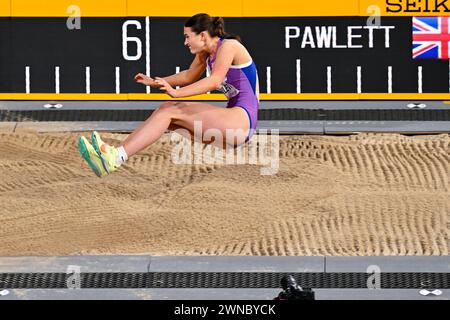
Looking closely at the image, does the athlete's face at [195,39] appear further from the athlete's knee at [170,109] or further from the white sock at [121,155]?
the white sock at [121,155]

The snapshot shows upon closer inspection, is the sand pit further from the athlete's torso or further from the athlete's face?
the athlete's face

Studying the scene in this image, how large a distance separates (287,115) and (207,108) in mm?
8447

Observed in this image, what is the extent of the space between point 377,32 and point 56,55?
4018 mm

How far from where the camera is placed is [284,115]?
1942 cm

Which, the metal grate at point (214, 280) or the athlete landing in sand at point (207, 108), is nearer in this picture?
the athlete landing in sand at point (207, 108)

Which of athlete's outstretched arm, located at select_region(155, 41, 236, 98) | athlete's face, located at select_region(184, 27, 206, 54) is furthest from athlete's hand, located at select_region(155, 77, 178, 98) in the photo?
athlete's face, located at select_region(184, 27, 206, 54)

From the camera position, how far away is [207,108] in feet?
36.2

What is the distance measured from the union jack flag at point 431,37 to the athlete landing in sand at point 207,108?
8750 mm

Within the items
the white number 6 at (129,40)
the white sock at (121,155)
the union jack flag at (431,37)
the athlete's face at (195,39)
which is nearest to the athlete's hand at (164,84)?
the athlete's face at (195,39)

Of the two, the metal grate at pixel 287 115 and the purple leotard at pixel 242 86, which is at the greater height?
the metal grate at pixel 287 115

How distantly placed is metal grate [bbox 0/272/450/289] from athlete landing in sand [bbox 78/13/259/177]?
1.63 meters

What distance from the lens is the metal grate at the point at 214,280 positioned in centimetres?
1236

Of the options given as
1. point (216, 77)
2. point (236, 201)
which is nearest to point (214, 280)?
point (216, 77)

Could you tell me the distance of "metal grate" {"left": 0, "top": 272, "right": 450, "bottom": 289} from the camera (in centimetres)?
1236
